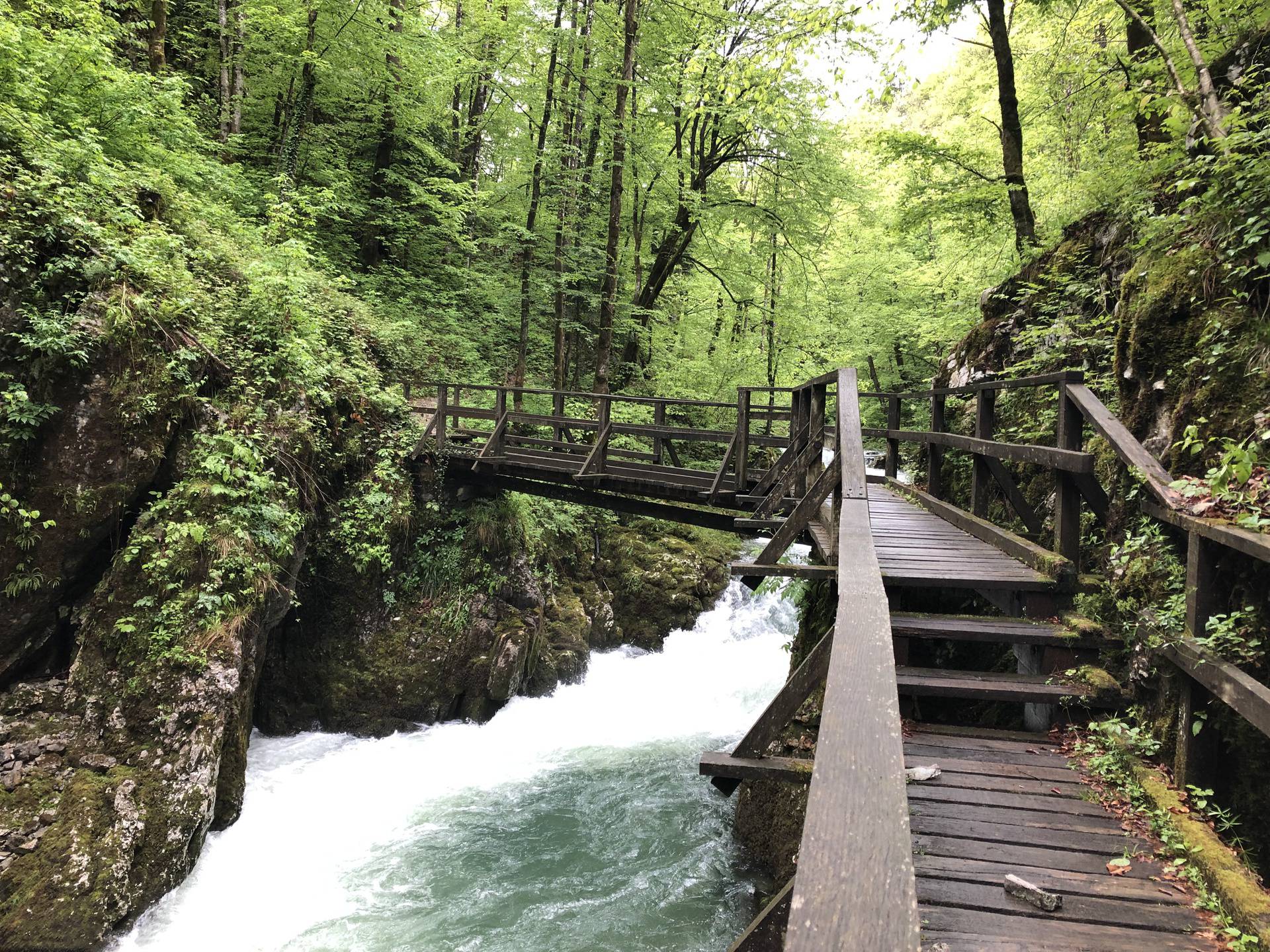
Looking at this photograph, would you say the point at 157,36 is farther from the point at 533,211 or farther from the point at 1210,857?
the point at 1210,857

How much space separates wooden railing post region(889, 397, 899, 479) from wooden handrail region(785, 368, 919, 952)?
7.10 metres

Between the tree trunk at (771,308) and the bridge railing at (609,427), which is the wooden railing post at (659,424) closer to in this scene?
the bridge railing at (609,427)

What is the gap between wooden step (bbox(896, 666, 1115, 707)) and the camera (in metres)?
3.47

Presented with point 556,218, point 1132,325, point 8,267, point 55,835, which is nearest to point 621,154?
point 556,218

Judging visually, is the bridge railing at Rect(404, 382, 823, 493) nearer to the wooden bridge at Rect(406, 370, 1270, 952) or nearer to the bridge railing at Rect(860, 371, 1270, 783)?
the wooden bridge at Rect(406, 370, 1270, 952)

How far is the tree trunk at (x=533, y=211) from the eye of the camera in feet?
49.9

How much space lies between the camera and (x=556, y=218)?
54.1ft

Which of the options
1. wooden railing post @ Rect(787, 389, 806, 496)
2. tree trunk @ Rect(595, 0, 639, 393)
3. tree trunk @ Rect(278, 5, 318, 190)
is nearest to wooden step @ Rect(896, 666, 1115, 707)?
wooden railing post @ Rect(787, 389, 806, 496)

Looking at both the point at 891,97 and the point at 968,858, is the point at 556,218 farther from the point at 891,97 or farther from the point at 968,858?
the point at 968,858

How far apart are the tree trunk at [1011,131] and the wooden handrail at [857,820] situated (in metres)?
9.48

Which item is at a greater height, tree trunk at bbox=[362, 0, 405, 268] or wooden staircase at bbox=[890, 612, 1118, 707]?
tree trunk at bbox=[362, 0, 405, 268]

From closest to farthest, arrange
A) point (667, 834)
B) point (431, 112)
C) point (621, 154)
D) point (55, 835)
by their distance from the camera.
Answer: point (55, 835) → point (667, 834) → point (621, 154) → point (431, 112)

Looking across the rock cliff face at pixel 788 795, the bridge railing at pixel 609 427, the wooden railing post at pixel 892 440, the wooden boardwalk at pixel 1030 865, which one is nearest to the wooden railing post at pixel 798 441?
the bridge railing at pixel 609 427

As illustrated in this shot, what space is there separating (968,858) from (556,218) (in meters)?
16.3
